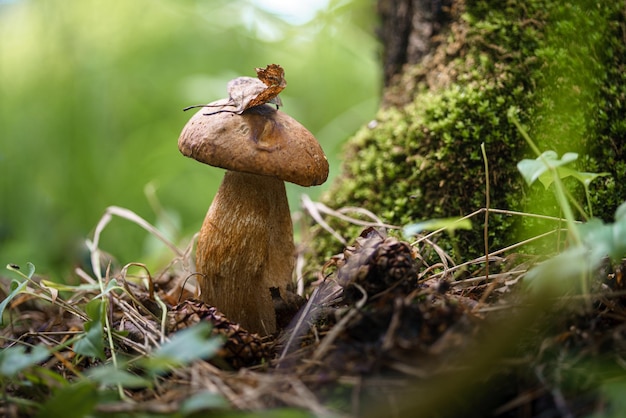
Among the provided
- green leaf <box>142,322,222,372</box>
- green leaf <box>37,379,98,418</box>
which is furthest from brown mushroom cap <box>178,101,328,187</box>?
green leaf <box>37,379,98,418</box>

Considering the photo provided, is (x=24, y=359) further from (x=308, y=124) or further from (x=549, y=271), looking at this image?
(x=308, y=124)

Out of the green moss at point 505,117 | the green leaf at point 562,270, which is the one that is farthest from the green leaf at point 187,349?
the green moss at point 505,117

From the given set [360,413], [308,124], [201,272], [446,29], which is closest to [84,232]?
[308,124]

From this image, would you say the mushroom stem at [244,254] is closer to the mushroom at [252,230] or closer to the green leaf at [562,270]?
the mushroom at [252,230]

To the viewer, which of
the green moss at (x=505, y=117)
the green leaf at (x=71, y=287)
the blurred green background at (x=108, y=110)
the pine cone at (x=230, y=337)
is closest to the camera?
the pine cone at (x=230, y=337)

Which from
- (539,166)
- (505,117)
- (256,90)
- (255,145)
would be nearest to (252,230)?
(255,145)

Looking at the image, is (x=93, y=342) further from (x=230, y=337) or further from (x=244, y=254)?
(x=244, y=254)
